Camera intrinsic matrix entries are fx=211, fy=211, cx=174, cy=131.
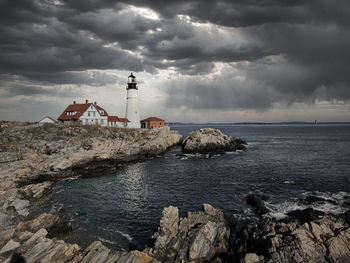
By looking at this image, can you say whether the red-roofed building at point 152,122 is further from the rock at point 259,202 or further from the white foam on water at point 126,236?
the white foam on water at point 126,236

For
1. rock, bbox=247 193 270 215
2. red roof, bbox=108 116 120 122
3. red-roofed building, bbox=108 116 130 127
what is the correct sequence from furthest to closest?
red roof, bbox=108 116 120 122 < red-roofed building, bbox=108 116 130 127 < rock, bbox=247 193 270 215

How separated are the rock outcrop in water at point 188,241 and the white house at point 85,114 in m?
61.1

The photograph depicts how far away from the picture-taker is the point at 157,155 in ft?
181

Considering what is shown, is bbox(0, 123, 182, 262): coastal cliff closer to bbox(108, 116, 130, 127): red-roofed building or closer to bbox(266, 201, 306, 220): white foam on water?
bbox(108, 116, 130, 127): red-roofed building

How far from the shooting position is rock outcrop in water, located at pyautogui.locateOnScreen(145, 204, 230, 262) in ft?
44.0

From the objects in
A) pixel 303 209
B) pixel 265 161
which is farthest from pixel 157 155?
pixel 303 209

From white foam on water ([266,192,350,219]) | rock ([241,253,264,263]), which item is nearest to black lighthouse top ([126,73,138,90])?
white foam on water ([266,192,350,219])

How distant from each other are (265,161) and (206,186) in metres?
24.1

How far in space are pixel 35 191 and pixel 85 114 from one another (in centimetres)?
4847

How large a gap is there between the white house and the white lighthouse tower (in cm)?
846

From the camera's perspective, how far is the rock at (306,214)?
744 inches

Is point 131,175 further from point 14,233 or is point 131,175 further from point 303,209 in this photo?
point 303,209

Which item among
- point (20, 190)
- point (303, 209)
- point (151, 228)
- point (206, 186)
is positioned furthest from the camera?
point (206, 186)

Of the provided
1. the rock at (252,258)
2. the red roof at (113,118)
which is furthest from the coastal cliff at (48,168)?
the red roof at (113,118)
